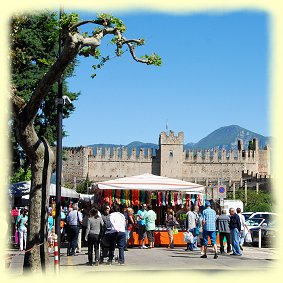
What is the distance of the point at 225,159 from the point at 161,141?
11096mm

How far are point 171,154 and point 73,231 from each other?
8441cm

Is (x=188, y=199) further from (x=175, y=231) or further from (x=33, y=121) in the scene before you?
(x=33, y=121)

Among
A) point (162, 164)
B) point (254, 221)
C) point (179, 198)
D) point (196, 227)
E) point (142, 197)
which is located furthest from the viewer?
point (162, 164)

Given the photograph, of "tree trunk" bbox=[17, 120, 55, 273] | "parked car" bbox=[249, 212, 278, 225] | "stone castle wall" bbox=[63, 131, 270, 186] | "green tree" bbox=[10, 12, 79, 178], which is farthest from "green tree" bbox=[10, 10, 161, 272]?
"stone castle wall" bbox=[63, 131, 270, 186]

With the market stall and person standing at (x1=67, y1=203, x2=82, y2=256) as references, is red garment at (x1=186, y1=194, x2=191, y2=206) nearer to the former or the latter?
the market stall

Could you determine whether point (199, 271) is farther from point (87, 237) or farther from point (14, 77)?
point (14, 77)

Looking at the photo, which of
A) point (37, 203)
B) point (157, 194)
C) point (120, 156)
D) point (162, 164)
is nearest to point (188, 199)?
point (157, 194)

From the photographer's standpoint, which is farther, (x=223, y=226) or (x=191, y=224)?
(x=191, y=224)

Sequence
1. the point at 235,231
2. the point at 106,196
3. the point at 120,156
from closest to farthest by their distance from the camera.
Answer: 1. the point at 235,231
2. the point at 106,196
3. the point at 120,156

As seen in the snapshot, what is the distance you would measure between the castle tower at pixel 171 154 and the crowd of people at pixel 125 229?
7753 cm

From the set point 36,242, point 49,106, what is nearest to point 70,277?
point 36,242

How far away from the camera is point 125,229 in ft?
63.8

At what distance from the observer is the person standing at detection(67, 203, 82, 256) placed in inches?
766

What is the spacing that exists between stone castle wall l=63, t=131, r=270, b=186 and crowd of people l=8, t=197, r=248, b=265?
7732 cm
